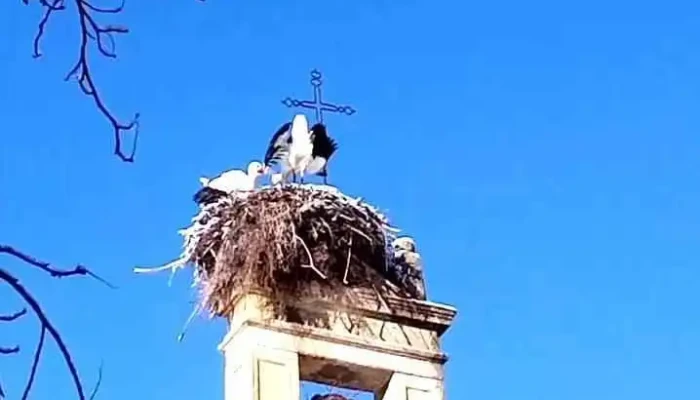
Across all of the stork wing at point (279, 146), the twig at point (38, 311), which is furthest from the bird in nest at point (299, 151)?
the twig at point (38, 311)

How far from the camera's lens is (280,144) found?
806 centimetres

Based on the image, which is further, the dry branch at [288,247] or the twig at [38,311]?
the dry branch at [288,247]

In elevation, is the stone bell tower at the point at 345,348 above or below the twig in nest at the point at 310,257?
below

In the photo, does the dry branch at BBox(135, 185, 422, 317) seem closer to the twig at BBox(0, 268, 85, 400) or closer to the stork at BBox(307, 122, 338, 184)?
the stork at BBox(307, 122, 338, 184)

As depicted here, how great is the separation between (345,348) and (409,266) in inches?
26.7

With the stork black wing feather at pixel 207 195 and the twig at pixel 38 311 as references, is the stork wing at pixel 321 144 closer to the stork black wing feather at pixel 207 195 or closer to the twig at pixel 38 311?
the stork black wing feather at pixel 207 195

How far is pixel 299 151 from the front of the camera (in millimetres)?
7949

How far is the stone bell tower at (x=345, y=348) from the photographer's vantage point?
7117 mm

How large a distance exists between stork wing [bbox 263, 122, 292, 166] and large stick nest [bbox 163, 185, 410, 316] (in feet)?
0.93

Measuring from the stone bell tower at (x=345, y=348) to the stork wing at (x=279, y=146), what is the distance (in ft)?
2.81

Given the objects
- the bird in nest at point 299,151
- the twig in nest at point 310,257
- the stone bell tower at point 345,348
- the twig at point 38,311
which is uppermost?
the bird in nest at point 299,151

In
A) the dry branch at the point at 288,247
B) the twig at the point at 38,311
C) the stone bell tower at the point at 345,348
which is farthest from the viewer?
the dry branch at the point at 288,247

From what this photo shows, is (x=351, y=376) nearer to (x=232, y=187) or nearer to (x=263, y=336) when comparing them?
(x=263, y=336)

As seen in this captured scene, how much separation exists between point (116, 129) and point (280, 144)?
237 inches
